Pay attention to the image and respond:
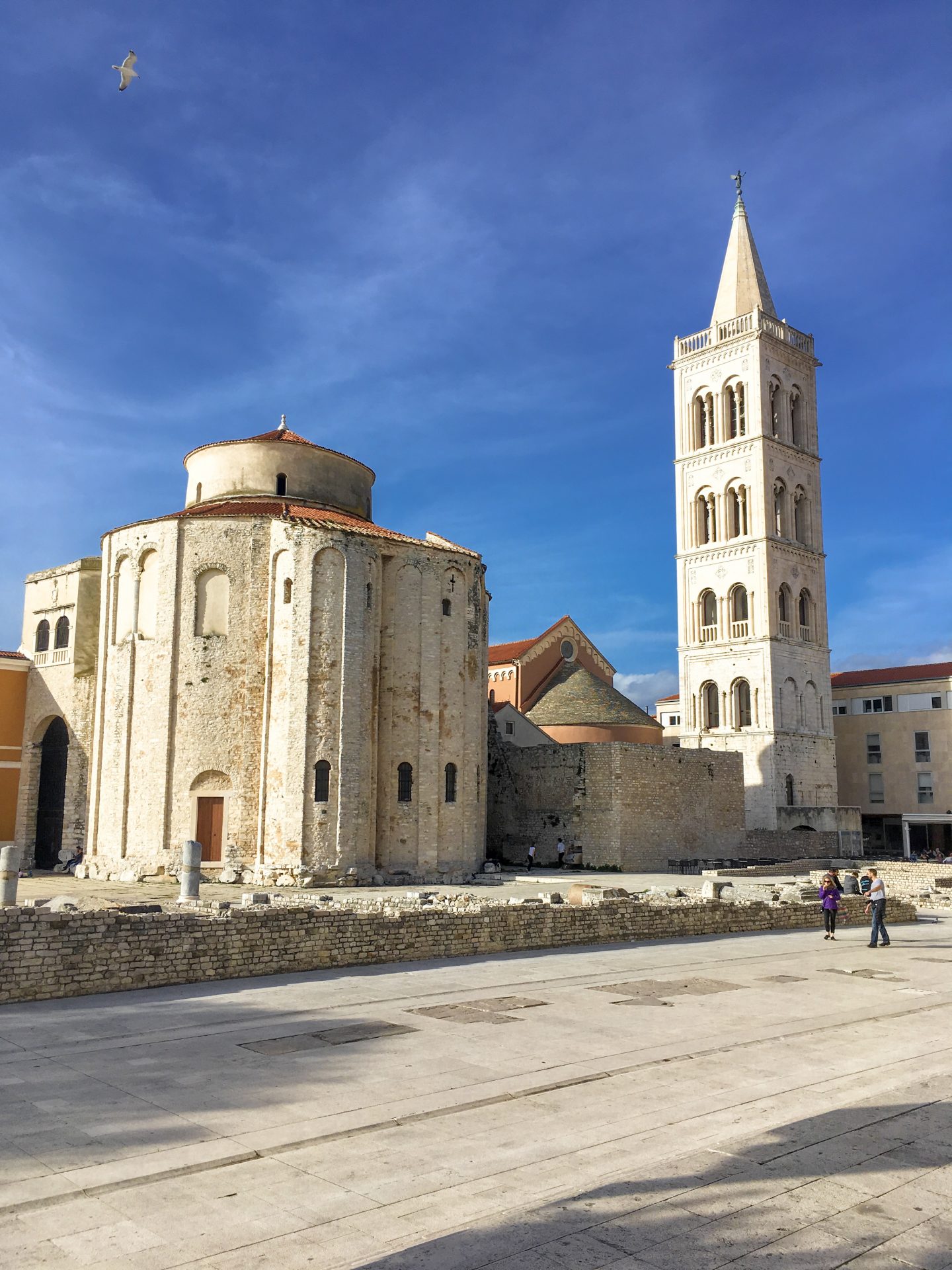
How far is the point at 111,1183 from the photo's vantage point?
5855 mm

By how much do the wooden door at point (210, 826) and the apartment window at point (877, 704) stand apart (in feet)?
131

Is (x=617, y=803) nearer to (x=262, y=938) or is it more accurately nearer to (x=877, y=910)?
(x=877, y=910)

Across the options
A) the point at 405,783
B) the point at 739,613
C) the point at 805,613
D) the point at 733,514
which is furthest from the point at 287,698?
the point at 805,613

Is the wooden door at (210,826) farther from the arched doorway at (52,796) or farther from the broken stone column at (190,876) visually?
the broken stone column at (190,876)

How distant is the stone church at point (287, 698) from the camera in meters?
28.7

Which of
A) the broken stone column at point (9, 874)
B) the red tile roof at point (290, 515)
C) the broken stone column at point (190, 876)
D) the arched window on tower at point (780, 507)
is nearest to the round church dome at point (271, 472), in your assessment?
the red tile roof at point (290, 515)

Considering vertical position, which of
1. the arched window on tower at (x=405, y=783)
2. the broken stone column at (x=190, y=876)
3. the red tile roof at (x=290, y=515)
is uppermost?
the red tile roof at (x=290, y=515)

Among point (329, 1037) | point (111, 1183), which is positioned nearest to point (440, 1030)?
point (329, 1037)

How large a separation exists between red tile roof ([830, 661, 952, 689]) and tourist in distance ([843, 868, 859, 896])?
33.5 meters

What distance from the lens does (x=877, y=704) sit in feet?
185

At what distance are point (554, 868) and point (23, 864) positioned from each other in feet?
59.5

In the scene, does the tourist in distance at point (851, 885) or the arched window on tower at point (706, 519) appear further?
the arched window on tower at point (706, 519)

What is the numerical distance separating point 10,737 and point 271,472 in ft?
44.9

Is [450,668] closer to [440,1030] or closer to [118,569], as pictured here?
[118,569]
